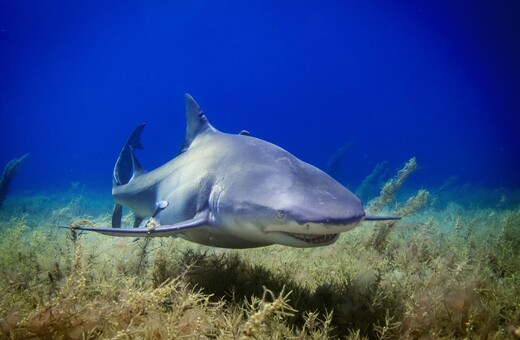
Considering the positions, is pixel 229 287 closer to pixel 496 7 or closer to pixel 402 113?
pixel 496 7

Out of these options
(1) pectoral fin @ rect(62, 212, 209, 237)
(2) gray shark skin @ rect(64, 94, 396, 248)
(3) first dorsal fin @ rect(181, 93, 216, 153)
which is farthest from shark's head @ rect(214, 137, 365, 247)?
(3) first dorsal fin @ rect(181, 93, 216, 153)

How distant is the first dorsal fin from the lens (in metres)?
5.40

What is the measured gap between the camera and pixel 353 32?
118625mm

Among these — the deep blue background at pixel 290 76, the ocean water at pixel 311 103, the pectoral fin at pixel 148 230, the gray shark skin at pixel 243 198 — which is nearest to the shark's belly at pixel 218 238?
the gray shark skin at pixel 243 198

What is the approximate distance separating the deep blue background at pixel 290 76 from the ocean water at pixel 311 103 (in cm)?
71

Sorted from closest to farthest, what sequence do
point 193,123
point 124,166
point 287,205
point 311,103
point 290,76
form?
point 287,205
point 193,123
point 124,166
point 290,76
point 311,103

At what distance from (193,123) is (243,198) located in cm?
310

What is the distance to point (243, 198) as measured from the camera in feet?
9.37

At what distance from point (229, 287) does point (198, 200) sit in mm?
1189

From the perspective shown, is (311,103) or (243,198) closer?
(243,198)

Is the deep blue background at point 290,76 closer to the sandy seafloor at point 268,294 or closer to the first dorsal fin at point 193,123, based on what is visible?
the sandy seafloor at point 268,294

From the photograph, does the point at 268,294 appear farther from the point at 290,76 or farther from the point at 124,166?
the point at 290,76

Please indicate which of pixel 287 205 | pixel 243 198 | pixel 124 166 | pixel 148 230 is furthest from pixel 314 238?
pixel 124 166

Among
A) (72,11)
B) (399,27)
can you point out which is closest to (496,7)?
(399,27)
